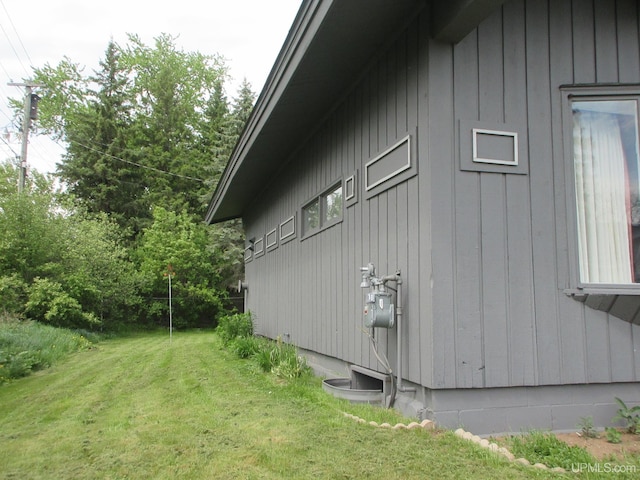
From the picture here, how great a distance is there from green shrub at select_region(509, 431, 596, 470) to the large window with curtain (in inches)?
47.3

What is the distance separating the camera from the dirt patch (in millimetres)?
3139

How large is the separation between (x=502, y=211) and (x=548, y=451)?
1596 millimetres

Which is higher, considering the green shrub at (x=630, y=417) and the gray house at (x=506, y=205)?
the gray house at (x=506, y=205)

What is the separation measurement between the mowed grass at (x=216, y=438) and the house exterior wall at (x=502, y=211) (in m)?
0.64

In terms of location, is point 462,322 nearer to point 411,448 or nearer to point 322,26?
point 411,448

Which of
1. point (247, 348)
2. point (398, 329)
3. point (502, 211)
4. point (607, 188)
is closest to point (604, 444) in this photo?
point (398, 329)

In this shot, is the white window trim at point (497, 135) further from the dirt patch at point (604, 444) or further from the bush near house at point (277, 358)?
the bush near house at point (277, 358)

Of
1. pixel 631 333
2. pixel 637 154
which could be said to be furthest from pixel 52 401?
pixel 637 154

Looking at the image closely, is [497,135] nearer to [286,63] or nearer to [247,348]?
[286,63]

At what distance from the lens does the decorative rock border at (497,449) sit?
2838 millimetres

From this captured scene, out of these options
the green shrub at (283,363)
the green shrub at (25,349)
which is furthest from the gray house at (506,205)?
the green shrub at (25,349)

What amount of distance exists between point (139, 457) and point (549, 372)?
110 inches

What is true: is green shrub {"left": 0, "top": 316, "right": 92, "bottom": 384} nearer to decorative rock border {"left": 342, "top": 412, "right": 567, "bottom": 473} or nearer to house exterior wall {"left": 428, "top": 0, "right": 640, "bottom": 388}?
decorative rock border {"left": 342, "top": 412, "right": 567, "bottom": 473}

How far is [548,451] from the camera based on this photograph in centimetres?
310
